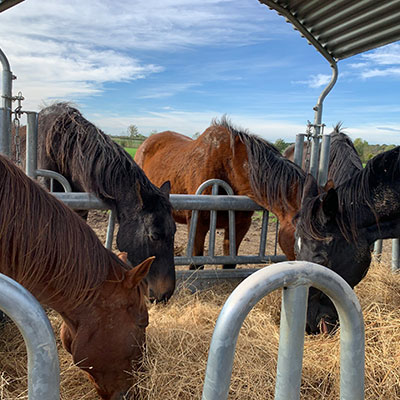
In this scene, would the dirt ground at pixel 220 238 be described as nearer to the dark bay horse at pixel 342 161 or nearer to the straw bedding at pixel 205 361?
the dark bay horse at pixel 342 161

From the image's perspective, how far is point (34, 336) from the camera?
0.94m

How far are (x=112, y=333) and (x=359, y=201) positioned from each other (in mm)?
2076

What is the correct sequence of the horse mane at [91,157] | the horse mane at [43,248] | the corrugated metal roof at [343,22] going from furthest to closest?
the horse mane at [91,157], the corrugated metal roof at [343,22], the horse mane at [43,248]

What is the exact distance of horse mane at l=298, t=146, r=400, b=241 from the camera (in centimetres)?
275

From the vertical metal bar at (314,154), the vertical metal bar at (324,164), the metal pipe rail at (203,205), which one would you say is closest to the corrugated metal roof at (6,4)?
the metal pipe rail at (203,205)

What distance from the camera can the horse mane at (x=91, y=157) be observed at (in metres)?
3.33

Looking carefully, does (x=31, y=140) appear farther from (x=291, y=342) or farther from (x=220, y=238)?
(x=220, y=238)

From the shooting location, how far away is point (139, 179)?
331 cm

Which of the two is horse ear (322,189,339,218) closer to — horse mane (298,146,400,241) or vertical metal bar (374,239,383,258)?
horse mane (298,146,400,241)

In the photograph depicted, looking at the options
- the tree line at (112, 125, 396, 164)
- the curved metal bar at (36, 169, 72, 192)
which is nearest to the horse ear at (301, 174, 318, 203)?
the curved metal bar at (36, 169, 72, 192)

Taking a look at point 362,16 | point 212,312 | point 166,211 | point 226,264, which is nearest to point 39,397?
point 212,312

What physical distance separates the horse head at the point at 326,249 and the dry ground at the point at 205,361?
19cm

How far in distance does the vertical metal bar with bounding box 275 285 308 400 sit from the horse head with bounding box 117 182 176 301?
79.0 inches

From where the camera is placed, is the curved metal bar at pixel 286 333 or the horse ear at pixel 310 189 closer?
the curved metal bar at pixel 286 333
